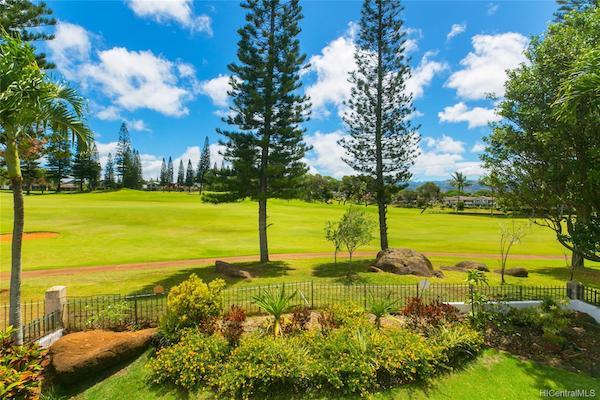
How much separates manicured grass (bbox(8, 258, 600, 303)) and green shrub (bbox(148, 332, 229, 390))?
7.92 meters

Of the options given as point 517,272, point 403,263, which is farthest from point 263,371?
point 517,272

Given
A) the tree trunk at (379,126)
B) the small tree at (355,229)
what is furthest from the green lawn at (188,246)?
the tree trunk at (379,126)

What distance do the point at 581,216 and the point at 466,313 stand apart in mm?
5269

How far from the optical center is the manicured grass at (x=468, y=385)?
8008 mm

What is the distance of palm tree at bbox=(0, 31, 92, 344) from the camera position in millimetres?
6949

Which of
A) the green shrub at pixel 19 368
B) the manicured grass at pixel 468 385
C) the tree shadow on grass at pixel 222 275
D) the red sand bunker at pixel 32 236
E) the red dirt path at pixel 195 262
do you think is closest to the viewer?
the green shrub at pixel 19 368

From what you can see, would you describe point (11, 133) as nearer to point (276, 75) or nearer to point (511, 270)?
point (276, 75)

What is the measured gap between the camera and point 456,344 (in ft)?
30.8

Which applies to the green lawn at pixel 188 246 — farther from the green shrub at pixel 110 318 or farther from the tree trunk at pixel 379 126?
the green shrub at pixel 110 318

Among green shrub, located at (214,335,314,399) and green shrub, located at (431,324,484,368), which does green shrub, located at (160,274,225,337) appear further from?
green shrub, located at (431,324,484,368)

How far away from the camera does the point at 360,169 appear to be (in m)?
25.6

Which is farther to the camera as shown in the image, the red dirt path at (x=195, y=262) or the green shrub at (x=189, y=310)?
the red dirt path at (x=195, y=262)

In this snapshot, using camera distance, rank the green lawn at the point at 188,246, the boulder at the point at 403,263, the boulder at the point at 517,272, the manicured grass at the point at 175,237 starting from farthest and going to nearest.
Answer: the manicured grass at the point at 175,237
the boulder at the point at 517,272
the boulder at the point at 403,263
the green lawn at the point at 188,246

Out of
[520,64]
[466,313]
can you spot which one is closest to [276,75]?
[520,64]
